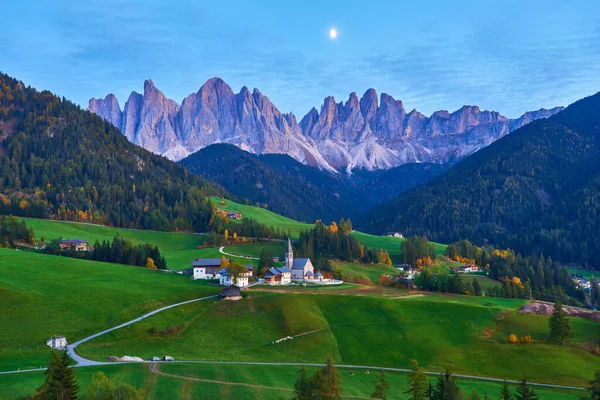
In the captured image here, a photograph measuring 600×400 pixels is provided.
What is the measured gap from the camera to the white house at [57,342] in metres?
82.6

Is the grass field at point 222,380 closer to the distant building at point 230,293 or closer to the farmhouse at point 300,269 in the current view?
the distant building at point 230,293

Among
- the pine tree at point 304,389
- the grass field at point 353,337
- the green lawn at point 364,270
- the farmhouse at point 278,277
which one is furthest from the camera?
the green lawn at point 364,270

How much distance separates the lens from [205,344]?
89.8m

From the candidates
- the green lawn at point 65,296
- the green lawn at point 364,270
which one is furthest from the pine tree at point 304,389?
the green lawn at point 364,270

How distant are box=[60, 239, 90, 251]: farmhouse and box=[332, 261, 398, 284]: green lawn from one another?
73.8 meters

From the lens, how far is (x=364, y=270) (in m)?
174

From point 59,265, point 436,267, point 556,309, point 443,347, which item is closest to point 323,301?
point 443,347

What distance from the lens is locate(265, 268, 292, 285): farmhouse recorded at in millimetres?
133375

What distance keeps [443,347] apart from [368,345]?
1261 cm

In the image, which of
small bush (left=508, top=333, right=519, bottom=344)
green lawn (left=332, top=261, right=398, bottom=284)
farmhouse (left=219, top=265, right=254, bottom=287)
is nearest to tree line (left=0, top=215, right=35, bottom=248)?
farmhouse (left=219, top=265, right=254, bottom=287)

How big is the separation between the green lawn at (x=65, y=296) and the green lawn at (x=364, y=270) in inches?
2026

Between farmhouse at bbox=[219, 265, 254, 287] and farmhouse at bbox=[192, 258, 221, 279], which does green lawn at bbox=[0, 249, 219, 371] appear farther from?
farmhouse at bbox=[219, 265, 254, 287]

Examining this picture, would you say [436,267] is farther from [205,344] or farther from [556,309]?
[205,344]

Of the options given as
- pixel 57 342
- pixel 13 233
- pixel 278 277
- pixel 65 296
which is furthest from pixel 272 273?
pixel 13 233
